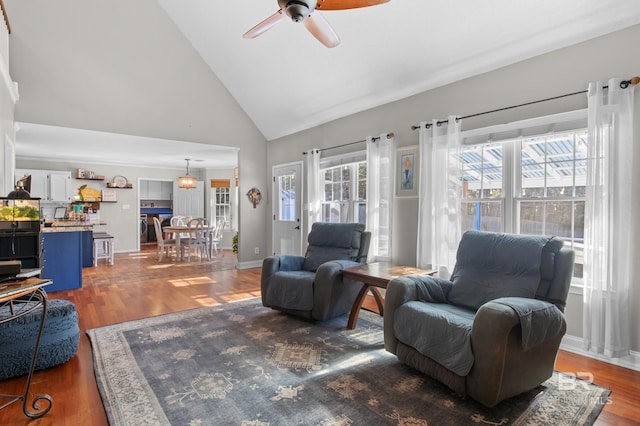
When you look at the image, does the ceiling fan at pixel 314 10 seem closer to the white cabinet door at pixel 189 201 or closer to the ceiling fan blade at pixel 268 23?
the ceiling fan blade at pixel 268 23

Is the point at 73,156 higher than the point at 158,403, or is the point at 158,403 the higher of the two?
the point at 73,156

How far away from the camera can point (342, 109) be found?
4961 millimetres

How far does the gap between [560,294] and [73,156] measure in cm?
924

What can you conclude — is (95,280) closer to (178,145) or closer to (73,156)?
(178,145)

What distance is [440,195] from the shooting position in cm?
356

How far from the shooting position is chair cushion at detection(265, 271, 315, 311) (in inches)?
132

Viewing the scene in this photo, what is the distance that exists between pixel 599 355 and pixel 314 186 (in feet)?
12.8

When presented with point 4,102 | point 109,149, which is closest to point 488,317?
point 4,102

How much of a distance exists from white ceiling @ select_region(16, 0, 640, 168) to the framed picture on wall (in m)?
0.70

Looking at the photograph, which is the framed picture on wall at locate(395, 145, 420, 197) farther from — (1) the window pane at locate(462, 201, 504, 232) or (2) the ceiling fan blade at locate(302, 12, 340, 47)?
(2) the ceiling fan blade at locate(302, 12, 340, 47)

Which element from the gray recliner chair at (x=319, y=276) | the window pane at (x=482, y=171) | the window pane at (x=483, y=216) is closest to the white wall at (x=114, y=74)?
the gray recliner chair at (x=319, y=276)

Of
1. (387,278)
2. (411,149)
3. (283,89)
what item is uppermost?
(283,89)

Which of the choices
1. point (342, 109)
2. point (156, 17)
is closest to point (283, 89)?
point (342, 109)

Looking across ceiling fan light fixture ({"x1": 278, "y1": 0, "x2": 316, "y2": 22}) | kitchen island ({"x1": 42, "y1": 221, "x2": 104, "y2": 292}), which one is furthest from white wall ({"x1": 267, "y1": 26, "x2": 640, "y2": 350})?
kitchen island ({"x1": 42, "y1": 221, "x2": 104, "y2": 292})
